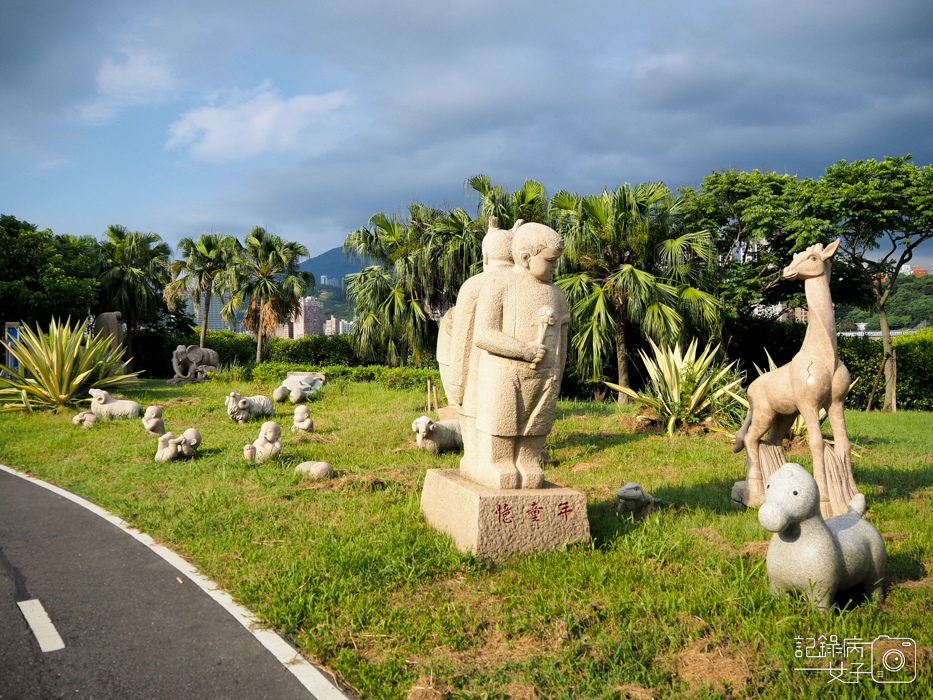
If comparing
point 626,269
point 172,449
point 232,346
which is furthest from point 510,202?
point 232,346

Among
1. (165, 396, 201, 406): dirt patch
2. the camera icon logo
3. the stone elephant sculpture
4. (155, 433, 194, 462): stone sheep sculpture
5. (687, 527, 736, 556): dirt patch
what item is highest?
the stone elephant sculpture

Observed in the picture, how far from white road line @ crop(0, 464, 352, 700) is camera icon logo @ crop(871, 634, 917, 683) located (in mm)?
2428

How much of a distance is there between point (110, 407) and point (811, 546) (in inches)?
424

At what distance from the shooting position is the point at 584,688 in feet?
9.53

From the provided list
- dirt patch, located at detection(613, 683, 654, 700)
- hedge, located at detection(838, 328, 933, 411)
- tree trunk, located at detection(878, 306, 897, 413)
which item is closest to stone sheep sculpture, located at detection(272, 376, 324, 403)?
dirt patch, located at detection(613, 683, 654, 700)

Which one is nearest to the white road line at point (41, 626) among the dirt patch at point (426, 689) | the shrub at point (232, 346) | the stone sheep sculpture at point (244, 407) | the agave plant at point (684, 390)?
the dirt patch at point (426, 689)

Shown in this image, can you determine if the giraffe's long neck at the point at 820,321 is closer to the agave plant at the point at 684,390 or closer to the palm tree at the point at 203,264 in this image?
the agave plant at the point at 684,390

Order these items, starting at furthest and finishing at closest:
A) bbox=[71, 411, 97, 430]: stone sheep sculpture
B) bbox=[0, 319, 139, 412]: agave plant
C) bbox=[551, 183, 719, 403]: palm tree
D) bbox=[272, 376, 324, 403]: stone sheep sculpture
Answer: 1. bbox=[551, 183, 719, 403]: palm tree
2. bbox=[272, 376, 324, 403]: stone sheep sculpture
3. bbox=[0, 319, 139, 412]: agave plant
4. bbox=[71, 411, 97, 430]: stone sheep sculpture

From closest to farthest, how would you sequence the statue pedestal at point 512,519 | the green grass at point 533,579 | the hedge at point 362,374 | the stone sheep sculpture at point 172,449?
the green grass at point 533,579 → the statue pedestal at point 512,519 → the stone sheep sculpture at point 172,449 → the hedge at point 362,374

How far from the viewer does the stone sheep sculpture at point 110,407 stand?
10789 mm

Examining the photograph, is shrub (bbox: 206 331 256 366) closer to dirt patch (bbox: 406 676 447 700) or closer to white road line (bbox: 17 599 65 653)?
white road line (bbox: 17 599 65 653)

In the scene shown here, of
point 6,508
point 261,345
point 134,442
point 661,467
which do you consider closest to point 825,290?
point 661,467

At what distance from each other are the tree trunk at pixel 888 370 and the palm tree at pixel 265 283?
17.8 metres

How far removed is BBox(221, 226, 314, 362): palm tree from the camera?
75.5 ft
